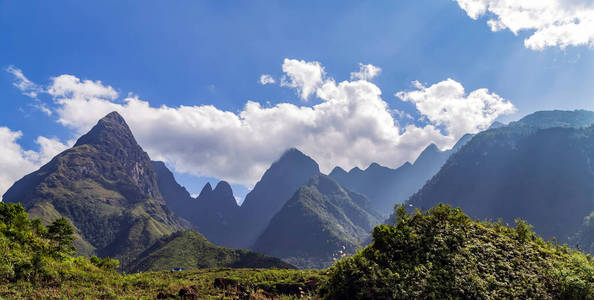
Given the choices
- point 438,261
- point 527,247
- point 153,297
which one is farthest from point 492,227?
point 153,297

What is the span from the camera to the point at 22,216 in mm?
27672

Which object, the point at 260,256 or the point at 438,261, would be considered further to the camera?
the point at 260,256

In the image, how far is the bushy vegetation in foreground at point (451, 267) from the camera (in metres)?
7.80

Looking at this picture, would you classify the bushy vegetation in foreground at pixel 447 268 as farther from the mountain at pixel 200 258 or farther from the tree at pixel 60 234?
the mountain at pixel 200 258

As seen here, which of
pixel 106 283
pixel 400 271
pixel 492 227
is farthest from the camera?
pixel 106 283

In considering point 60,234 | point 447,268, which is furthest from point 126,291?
point 60,234

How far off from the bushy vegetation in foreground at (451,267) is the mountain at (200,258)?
124617 millimetres

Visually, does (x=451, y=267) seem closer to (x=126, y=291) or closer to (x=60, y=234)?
(x=126, y=291)

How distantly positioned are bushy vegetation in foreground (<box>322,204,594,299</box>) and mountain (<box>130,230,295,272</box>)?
409 feet

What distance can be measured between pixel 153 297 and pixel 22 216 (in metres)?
23.5

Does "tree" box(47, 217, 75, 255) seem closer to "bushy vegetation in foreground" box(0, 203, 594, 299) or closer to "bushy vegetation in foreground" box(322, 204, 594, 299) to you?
"bushy vegetation in foreground" box(0, 203, 594, 299)

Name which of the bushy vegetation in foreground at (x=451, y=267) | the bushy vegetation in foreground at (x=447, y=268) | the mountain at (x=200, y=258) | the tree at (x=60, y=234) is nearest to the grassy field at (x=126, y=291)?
the bushy vegetation in foreground at (x=447, y=268)

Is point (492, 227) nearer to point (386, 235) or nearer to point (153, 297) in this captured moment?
point (386, 235)

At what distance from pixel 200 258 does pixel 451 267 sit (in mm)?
161977
